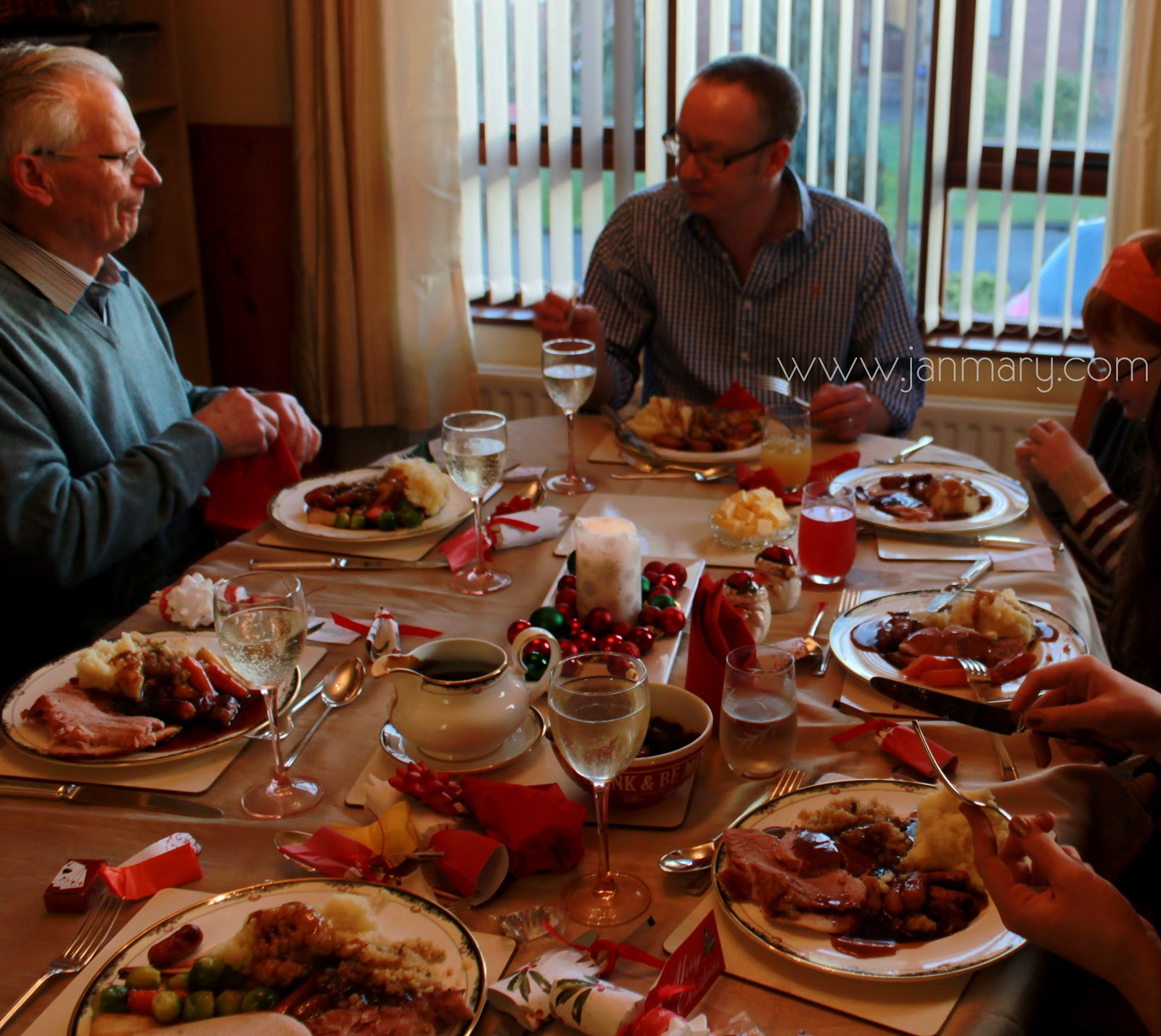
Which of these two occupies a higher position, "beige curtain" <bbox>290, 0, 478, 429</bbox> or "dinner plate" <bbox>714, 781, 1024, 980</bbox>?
"beige curtain" <bbox>290, 0, 478, 429</bbox>

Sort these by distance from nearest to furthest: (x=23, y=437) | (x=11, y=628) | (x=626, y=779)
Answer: (x=626, y=779) → (x=23, y=437) → (x=11, y=628)

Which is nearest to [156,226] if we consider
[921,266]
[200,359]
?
[200,359]

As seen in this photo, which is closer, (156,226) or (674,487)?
(674,487)

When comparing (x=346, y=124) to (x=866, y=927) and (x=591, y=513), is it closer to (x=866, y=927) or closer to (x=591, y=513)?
(x=591, y=513)

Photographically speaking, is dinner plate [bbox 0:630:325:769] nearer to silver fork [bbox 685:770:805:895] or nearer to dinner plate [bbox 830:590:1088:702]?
silver fork [bbox 685:770:805:895]

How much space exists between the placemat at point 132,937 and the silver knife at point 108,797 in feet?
0.44

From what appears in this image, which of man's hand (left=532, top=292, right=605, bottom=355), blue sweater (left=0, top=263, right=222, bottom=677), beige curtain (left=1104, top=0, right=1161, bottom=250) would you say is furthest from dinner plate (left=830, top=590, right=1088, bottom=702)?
beige curtain (left=1104, top=0, right=1161, bottom=250)

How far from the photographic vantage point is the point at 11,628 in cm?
183

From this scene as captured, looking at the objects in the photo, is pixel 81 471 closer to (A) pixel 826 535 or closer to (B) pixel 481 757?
(B) pixel 481 757

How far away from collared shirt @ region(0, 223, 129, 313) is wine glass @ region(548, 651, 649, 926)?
1.34 metres

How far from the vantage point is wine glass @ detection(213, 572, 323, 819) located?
108cm

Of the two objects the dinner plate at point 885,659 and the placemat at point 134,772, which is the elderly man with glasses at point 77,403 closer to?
the placemat at point 134,772

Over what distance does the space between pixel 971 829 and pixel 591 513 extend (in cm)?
99

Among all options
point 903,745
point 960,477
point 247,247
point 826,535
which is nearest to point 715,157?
point 960,477
